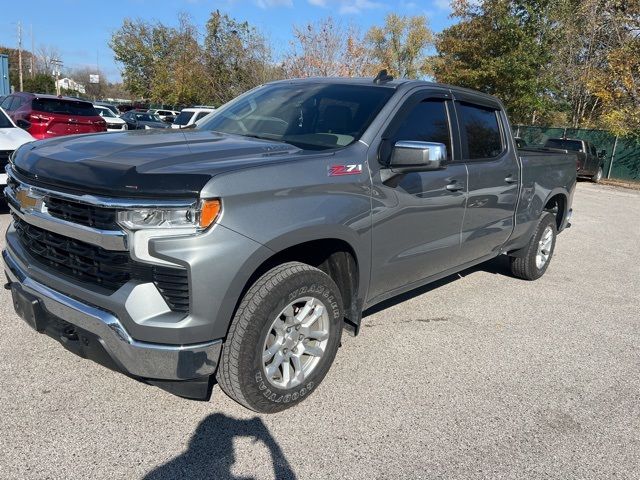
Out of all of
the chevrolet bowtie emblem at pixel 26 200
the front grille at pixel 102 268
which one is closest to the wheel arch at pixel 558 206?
the front grille at pixel 102 268

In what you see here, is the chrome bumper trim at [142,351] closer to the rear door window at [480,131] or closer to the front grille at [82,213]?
the front grille at [82,213]

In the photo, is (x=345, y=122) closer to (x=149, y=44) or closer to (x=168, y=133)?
(x=168, y=133)

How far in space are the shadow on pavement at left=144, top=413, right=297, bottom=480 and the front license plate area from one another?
0.98 meters

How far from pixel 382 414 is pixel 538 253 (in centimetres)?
370

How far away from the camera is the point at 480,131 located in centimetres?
462

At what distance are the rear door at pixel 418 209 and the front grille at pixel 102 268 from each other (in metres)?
1.37

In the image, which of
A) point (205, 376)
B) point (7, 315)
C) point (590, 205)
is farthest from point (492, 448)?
point (590, 205)

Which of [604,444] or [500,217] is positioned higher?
[500,217]

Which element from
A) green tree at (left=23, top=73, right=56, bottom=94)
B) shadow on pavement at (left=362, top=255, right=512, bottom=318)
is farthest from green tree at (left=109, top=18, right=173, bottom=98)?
shadow on pavement at (left=362, top=255, right=512, bottom=318)

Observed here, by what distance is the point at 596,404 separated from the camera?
3.40m

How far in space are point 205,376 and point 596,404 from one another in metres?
2.53

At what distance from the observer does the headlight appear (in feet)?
7.83

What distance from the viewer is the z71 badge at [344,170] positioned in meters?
3.01

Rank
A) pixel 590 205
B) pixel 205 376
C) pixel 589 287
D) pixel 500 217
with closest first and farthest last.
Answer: pixel 205 376 < pixel 500 217 < pixel 589 287 < pixel 590 205
